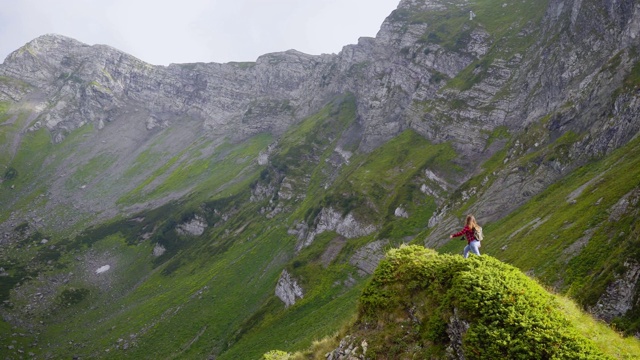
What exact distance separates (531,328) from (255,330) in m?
91.9

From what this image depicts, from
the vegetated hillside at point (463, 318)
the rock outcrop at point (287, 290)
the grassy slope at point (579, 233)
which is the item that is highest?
the vegetated hillside at point (463, 318)

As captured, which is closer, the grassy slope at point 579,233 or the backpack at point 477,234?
the backpack at point 477,234

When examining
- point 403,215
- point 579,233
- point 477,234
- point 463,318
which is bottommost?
point 403,215

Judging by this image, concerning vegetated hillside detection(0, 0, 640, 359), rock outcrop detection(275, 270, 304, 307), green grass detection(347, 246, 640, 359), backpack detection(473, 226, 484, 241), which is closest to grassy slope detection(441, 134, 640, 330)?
vegetated hillside detection(0, 0, 640, 359)

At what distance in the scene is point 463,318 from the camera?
14391mm

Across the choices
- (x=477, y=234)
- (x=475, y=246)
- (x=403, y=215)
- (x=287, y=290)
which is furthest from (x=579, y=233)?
(x=287, y=290)

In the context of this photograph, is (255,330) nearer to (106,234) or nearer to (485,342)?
(485,342)

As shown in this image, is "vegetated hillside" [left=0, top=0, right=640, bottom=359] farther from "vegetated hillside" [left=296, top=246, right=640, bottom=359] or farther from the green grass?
"vegetated hillside" [left=296, top=246, right=640, bottom=359]

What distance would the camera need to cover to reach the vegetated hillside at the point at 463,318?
41.2 feet

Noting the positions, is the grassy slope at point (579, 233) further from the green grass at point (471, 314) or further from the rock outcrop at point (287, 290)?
the rock outcrop at point (287, 290)

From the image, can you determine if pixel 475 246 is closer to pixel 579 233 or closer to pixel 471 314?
pixel 471 314

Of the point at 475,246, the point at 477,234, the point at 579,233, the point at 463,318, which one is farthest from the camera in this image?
the point at 579,233

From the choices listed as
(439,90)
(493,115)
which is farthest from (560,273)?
(439,90)

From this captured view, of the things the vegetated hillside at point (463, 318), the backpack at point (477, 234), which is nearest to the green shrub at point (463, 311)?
the vegetated hillside at point (463, 318)
